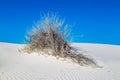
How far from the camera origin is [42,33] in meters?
16.2

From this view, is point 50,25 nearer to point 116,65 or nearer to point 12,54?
point 12,54

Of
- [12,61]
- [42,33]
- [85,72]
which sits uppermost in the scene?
[42,33]

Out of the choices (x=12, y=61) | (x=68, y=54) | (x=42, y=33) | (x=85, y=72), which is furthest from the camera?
(x=42, y=33)

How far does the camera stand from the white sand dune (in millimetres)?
11203

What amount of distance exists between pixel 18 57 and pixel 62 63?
2.55 m

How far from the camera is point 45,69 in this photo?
13.0 m

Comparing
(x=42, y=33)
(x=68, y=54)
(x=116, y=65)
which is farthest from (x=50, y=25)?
(x=116, y=65)

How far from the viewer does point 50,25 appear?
16.1m

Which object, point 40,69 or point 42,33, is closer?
point 40,69

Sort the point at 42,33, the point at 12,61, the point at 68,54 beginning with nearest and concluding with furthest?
the point at 12,61
the point at 68,54
the point at 42,33

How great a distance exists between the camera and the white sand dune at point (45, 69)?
441 inches

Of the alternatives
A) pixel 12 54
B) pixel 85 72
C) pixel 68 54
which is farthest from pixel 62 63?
pixel 12 54

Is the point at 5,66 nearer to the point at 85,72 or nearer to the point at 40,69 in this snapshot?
the point at 40,69

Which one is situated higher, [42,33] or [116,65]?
[42,33]
